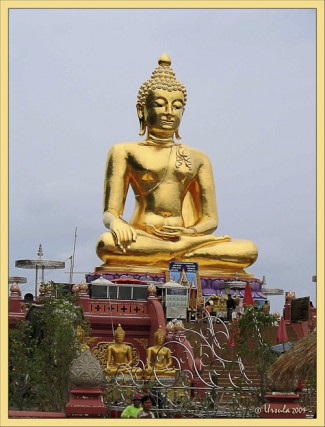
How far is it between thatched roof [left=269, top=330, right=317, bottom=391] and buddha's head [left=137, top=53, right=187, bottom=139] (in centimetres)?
1124

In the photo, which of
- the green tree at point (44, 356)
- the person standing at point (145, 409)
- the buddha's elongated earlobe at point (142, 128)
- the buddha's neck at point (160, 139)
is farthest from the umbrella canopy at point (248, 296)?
the person standing at point (145, 409)

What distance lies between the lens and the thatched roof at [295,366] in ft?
35.4

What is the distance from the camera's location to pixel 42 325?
1524cm

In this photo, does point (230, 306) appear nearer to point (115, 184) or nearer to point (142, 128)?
point (115, 184)

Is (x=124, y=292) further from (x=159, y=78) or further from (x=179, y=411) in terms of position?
(x=179, y=411)

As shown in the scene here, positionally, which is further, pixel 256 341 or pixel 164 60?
pixel 164 60

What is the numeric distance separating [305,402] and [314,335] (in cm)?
205

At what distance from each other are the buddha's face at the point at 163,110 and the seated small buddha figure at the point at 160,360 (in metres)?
5.88

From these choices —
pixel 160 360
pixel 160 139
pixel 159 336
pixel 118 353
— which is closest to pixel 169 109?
pixel 160 139

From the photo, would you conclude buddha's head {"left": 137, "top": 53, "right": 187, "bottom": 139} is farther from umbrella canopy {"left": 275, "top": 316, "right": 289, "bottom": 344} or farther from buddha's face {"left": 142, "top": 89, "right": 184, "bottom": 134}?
umbrella canopy {"left": 275, "top": 316, "right": 289, "bottom": 344}

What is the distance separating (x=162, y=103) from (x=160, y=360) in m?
6.67

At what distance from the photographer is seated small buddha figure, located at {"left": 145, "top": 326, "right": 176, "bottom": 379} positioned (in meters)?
16.9

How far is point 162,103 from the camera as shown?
2233 centimetres

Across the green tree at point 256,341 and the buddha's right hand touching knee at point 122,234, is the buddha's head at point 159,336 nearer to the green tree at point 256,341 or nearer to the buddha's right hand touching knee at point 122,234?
the green tree at point 256,341
